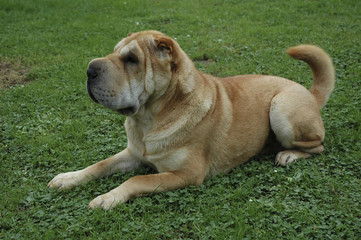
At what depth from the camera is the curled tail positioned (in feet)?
14.4

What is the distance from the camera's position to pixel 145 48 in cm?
354

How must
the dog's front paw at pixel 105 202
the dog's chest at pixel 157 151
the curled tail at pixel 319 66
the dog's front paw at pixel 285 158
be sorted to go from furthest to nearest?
the curled tail at pixel 319 66 → the dog's front paw at pixel 285 158 → the dog's chest at pixel 157 151 → the dog's front paw at pixel 105 202

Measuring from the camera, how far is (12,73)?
6.98 meters

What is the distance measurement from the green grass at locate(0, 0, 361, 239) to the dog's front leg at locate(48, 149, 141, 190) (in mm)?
93

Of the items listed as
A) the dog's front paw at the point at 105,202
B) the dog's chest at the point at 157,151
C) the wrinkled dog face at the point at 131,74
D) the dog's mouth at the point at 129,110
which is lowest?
the dog's front paw at the point at 105,202

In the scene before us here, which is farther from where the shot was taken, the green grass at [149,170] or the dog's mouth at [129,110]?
the dog's mouth at [129,110]

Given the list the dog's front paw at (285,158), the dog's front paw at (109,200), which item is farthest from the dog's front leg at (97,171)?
the dog's front paw at (285,158)

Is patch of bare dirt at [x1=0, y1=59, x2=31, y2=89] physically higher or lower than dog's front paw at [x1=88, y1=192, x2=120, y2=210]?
lower

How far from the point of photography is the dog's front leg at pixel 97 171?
149 inches

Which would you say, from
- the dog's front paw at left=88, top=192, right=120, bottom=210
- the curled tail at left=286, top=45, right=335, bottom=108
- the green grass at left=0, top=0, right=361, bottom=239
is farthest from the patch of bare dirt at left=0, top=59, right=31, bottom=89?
the curled tail at left=286, top=45, right=335, bottom=108

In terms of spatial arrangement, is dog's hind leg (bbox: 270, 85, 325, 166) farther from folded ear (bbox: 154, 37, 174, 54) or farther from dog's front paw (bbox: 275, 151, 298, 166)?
folded ear (bbox: 154, 37, 174, 54)

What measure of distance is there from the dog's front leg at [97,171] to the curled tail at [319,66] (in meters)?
2.28

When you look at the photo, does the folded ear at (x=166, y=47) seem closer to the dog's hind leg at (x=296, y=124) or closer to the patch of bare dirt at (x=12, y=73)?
the dog's hind leg at (x=296, y=124)

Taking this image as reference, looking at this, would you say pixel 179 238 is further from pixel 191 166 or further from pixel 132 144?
pixel 132 144
